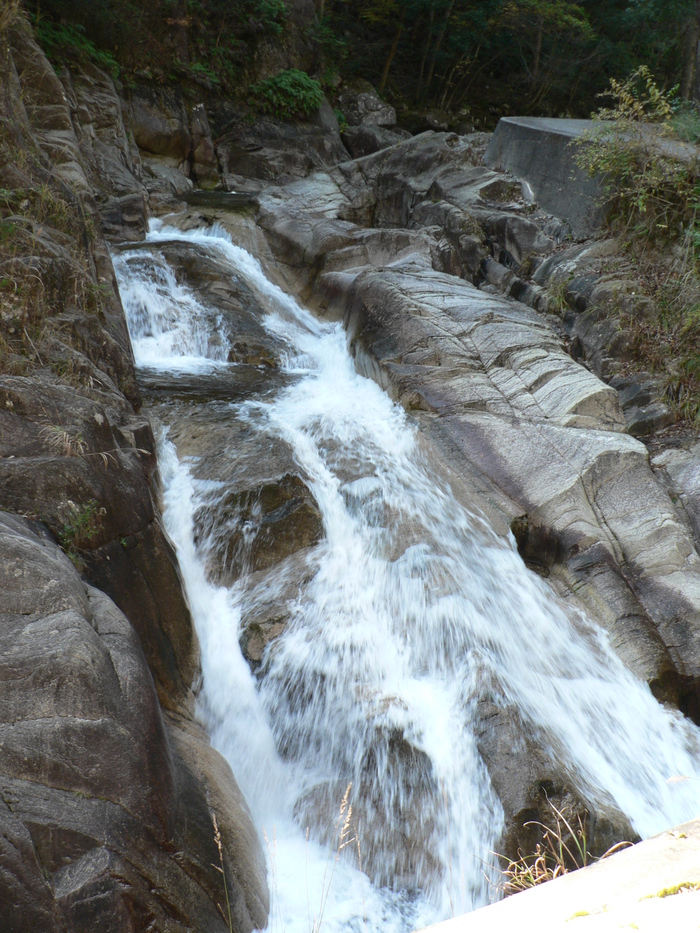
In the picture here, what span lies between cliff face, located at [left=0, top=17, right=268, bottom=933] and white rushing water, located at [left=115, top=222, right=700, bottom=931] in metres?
0.46

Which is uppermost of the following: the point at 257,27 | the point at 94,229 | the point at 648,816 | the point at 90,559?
the point at 257,27

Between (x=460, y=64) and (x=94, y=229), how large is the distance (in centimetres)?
1919

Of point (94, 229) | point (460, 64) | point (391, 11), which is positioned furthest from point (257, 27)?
point (94, 229)

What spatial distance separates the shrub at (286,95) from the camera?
1600cm

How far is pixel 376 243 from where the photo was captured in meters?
10.8

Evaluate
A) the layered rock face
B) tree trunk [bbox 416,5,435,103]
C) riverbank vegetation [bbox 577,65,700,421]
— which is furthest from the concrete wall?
tree trunk [bbox 416,5,435,103]

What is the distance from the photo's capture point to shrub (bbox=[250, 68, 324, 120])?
630 inches

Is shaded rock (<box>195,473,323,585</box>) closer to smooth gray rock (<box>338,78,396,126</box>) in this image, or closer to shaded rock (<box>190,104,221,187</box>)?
shaded rock (<box>190,104,221,187</box>)

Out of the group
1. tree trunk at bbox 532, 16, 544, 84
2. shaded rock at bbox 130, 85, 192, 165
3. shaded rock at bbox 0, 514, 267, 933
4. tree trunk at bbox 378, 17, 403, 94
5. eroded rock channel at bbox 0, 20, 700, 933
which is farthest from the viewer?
tree trunk at bbox 378, 17, 403, 94

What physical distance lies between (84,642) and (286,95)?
55.8 feet

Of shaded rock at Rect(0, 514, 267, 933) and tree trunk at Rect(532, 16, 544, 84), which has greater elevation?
tree trunk at Rect(532, 16, 544, 84)

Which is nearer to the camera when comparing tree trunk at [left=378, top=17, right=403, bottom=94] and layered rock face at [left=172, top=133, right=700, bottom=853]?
layered rock face at [left=172, top=133, right=700, bottom=853]

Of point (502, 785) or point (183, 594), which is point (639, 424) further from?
point (183, 594)

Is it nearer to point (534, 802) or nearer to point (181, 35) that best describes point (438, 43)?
point (181, 35)
